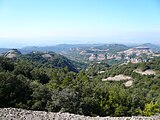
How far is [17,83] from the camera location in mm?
28719

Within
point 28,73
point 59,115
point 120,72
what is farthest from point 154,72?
point 59,115

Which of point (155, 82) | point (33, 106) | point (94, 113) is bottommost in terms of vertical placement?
point (155, 82)

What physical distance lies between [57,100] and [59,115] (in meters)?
5.58

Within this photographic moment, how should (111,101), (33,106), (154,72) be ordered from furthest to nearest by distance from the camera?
(154,72) < (111,101) < (33,106)

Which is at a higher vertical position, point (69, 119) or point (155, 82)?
point (69, 119)

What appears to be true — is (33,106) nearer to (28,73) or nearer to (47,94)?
(47,94)

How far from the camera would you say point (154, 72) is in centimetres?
8850

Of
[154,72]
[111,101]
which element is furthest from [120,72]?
[111,101]

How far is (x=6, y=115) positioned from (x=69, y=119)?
4778mm

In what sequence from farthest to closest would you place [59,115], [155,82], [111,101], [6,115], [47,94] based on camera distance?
[155,82], [111,101], [47,94], [59,115], [6,115]

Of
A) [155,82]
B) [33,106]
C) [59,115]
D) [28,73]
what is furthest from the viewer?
[155,82]

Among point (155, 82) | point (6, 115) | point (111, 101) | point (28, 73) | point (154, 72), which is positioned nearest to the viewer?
point (6, 115)

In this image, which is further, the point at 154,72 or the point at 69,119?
the point at 154,72

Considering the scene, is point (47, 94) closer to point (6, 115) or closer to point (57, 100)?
point (57, 100)
